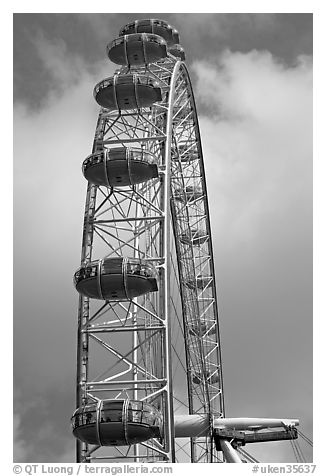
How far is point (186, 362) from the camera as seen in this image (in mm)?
39469

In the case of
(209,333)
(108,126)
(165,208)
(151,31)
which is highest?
(151,31)

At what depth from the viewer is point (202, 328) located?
40344 millimetres

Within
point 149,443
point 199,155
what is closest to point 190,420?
point 149,443

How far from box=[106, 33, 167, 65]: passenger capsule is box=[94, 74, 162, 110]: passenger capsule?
88.6 inches

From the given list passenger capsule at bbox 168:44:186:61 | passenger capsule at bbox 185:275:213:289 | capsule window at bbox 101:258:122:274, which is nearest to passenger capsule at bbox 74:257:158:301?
capsule window at bbox 101:258:122:274

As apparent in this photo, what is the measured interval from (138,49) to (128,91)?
2.81 metres

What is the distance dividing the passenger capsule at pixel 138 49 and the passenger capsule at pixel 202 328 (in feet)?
44.8

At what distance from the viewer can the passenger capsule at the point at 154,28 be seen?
3416 centimetres

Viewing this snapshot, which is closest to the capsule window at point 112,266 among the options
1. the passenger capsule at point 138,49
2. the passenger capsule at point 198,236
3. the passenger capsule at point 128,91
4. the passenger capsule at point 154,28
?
the passenger capsule at point 128,91

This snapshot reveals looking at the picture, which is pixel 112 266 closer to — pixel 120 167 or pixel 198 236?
pixel 120 167

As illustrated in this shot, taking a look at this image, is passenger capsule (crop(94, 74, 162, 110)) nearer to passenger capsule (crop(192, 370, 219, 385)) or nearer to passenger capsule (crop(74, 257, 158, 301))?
passenger capsule (crop(74, 257, 158, 301))

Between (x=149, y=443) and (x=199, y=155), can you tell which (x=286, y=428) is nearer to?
(x=149, y=443)

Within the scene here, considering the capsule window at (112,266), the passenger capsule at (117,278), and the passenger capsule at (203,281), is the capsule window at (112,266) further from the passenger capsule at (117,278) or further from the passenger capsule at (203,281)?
the passenger capsule at (203,281)

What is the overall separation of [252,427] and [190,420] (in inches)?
110
